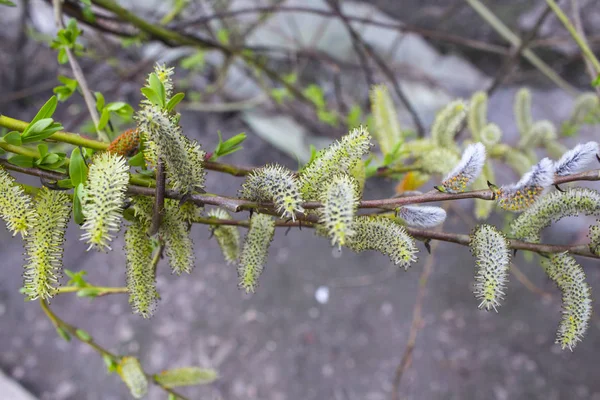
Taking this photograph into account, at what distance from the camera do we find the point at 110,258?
3.02 m

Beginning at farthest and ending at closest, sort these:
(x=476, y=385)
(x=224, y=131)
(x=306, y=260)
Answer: (x=224, y=131) < (x=306, y=260) < (x=476, y=385)

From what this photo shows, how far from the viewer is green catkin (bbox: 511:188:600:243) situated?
550mm

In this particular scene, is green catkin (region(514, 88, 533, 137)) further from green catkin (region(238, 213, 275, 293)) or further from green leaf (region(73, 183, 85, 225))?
green leaf (region(73, 183, 85, 225))

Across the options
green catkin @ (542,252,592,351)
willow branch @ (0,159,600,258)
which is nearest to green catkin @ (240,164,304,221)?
willow branch @ (0,159,600,258)

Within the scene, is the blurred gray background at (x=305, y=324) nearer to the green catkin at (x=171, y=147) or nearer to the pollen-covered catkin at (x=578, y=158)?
the pollen-covered catkin at (x=578, y=158)

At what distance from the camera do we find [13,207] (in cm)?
49

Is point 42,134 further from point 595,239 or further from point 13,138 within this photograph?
point 595,239

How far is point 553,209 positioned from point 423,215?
0.56ft

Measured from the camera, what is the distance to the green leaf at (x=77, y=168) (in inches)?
19.6

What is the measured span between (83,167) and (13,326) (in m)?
2.78

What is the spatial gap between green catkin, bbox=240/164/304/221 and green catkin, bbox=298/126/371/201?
2 centimetres

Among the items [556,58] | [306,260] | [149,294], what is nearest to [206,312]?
[306,260]

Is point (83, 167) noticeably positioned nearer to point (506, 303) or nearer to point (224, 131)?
point (506, 303)

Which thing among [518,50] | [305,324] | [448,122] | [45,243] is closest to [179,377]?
[45,243]
